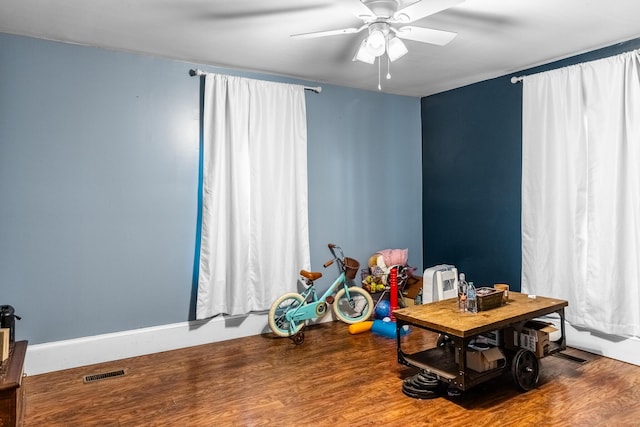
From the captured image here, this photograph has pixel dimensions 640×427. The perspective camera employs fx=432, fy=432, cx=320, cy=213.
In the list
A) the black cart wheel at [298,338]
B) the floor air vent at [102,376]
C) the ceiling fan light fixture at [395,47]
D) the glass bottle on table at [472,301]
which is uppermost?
the ceiling fan light fixture at [395,47]

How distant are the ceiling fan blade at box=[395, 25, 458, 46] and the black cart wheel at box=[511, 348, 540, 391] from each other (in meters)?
2.06

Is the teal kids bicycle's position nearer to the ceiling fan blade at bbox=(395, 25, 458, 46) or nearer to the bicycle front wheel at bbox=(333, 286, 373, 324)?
the bicycle front wheel at bbox=(333, 286, 373, 324)

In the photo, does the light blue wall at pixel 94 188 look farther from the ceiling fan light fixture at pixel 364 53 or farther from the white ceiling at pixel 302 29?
the ceiling fan light fixture at pixel 364 53

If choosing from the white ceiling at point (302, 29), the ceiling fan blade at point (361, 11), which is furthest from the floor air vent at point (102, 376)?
the ceiling fan blade at point (361, 11)

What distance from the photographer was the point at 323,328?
4238 millimetres

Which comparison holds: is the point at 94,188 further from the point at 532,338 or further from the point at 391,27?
the point at 532,338

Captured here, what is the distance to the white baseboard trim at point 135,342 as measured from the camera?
3.22 metres

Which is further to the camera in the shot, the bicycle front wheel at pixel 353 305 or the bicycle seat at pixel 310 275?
the bicycle front wheel at pixel 353 305

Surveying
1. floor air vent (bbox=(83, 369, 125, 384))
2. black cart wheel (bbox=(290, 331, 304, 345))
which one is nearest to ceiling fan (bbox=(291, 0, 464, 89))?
black cart wheel (bbox=(290, 331, 304, 345))

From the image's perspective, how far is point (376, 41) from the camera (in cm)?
253

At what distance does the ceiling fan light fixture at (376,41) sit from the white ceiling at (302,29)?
219mm

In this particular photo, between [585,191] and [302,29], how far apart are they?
2.58m

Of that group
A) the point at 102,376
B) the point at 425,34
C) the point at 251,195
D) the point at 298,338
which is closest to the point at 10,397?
the point at 102,376

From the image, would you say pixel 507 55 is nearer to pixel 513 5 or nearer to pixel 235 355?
pixel 513 5
